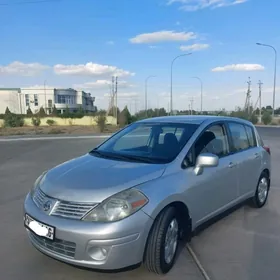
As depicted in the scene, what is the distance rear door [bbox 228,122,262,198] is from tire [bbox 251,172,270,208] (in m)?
0.21

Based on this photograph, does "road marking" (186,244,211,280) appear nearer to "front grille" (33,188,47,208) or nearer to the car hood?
the car hood

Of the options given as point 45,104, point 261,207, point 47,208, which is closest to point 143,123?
point 47,208

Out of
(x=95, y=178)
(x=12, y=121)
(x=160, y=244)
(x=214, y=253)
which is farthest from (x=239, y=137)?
(x=12, y=121)

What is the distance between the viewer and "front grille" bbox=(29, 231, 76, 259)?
2597mm

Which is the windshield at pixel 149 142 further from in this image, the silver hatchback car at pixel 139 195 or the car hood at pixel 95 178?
the car hood at pixel 95 178

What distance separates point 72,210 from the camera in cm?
262

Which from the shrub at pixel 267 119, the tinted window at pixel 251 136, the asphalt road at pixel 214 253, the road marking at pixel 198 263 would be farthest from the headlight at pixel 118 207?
the shrub at pixel 267 119

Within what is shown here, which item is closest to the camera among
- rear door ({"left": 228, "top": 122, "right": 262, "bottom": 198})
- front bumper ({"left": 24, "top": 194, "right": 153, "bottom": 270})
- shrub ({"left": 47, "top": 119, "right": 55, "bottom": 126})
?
front bumper ({"left": 24, "top": 194, "right": 153, "bottom": 270})

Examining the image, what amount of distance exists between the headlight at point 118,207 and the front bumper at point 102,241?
46mm

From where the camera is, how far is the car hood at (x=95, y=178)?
268 centimetres

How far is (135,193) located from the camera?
106 inches

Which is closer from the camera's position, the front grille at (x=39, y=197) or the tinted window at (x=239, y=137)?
the front grille at (x=39, y=197)

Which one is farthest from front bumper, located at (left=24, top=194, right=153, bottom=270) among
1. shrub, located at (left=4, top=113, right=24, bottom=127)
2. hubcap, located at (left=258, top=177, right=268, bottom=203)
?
shrub, located at (left=4, top=113, right=24, bottom=127)

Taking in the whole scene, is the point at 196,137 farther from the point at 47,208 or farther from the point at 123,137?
the point at 47,208
